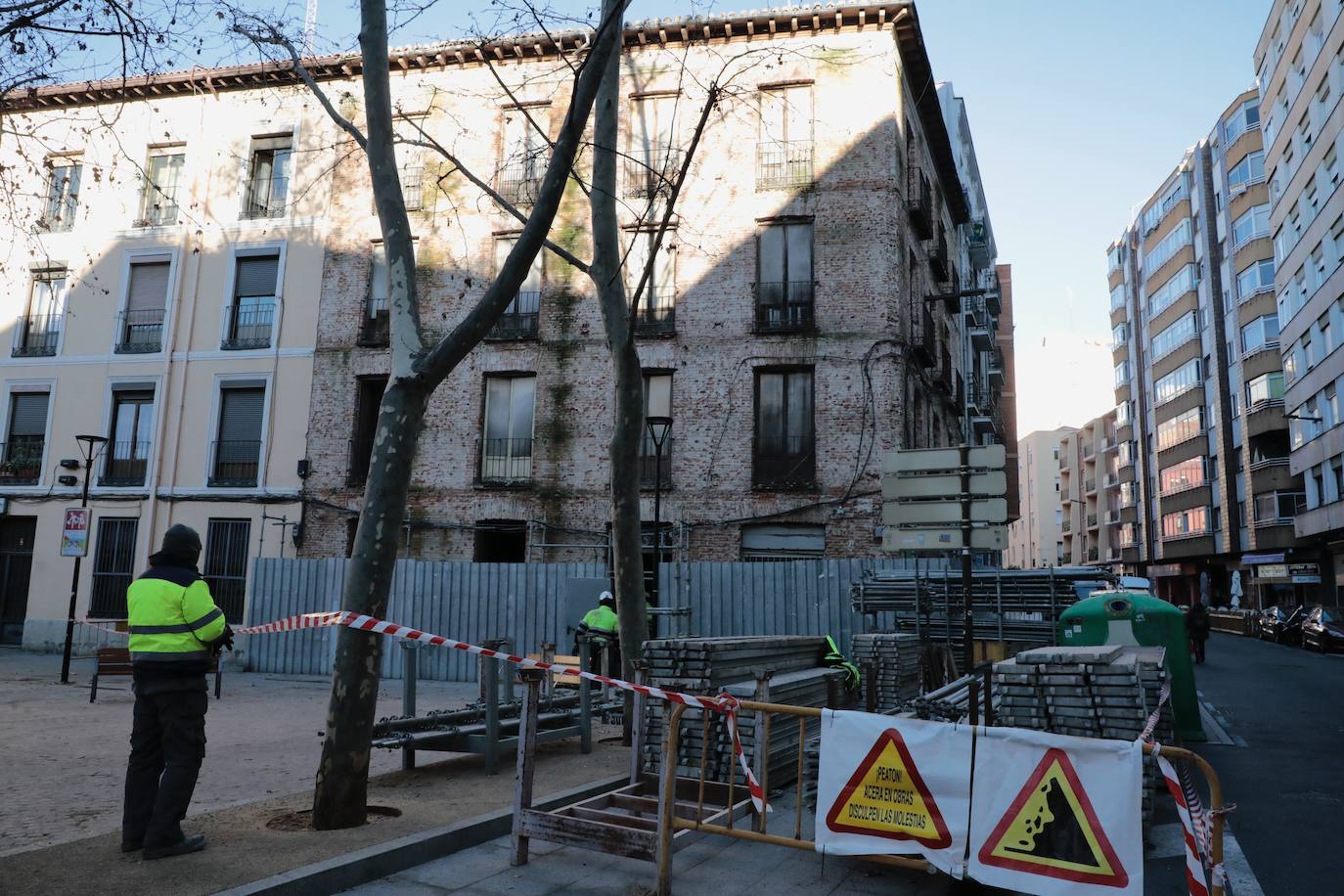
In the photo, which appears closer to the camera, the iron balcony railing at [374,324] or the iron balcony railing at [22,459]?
the iron balcony railing at [374,324]

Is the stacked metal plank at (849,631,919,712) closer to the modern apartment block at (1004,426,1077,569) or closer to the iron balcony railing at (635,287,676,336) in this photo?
the iron balcony railing at (635,287,676,336)

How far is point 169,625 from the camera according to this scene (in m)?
5.82

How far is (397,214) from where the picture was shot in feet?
24.8

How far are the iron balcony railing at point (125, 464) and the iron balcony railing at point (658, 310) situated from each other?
43.1ft

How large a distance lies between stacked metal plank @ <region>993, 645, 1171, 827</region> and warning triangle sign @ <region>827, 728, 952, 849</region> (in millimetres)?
2621

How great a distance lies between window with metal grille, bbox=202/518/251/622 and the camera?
2291 cm

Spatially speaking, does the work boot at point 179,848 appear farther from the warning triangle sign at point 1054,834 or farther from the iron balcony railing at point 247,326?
the iron balcony railing at point 247,326

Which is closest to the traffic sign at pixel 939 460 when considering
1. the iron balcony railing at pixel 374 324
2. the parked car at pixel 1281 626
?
the iron balcony railing at pixel 374 324

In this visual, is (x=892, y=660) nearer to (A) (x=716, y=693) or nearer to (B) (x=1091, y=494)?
(A) (x=716, y=693)

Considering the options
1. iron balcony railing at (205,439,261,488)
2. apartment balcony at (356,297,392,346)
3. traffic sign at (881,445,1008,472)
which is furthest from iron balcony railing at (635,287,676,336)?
traffic sign at (881,445,1008,472)

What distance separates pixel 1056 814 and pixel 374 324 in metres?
21.7

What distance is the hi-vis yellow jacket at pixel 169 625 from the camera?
19.0ft

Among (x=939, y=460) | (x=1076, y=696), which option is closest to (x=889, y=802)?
(x=1076, y=696)

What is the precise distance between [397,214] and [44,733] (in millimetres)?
7617
